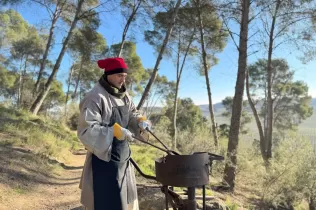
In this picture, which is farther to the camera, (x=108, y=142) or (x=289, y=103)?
(x=289, y=103)

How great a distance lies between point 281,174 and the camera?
6617 millimetres

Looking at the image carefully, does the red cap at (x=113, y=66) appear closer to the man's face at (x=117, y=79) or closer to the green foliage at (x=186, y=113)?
the man's face at (x=117, y=79)

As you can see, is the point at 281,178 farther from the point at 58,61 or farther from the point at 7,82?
the point at 7,82

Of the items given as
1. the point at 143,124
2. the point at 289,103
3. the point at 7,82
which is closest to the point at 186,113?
the point at 289,103

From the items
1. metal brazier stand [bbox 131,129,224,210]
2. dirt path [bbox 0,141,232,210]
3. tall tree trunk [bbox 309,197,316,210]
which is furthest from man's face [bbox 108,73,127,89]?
tall tree trunk [bbox 309,197,316,210]

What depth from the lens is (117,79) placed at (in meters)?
2.14

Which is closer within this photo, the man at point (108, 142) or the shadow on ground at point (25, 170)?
the man at point (108, 142)

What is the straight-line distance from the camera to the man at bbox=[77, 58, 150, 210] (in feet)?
6.07

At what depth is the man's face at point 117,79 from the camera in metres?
2.12

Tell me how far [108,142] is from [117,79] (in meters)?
0.52

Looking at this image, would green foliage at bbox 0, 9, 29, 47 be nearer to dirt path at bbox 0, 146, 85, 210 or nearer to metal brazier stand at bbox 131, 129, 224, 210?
dirt path at bbox 0, 146, 85, 210

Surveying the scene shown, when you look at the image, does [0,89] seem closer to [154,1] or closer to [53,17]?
[53,17]

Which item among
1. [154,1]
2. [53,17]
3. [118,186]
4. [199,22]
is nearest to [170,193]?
[118,186]

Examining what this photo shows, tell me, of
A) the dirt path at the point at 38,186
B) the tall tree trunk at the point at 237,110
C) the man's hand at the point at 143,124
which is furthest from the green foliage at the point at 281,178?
the man's hand at the point at 143,124
